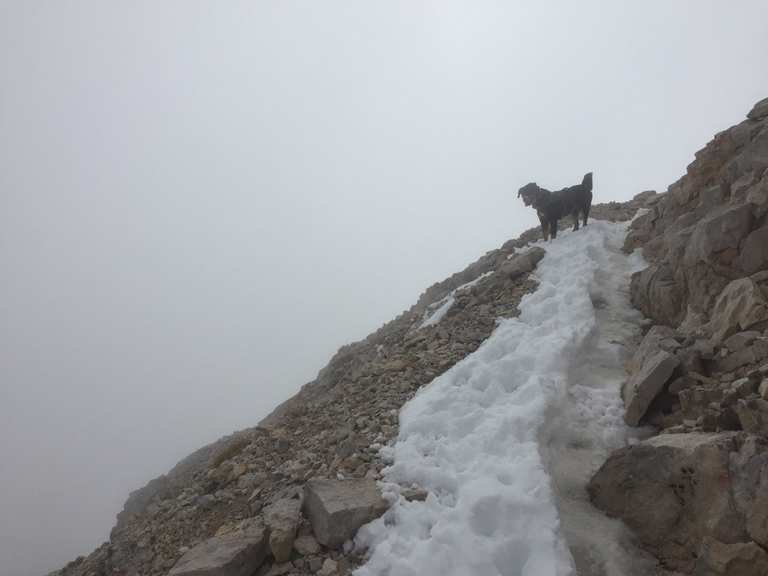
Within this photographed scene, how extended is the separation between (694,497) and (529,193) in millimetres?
13445

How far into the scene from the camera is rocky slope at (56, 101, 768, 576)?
4754 millimetres

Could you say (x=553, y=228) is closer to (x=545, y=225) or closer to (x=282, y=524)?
(x=545, y=225)

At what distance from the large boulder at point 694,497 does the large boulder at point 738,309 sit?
2463mm

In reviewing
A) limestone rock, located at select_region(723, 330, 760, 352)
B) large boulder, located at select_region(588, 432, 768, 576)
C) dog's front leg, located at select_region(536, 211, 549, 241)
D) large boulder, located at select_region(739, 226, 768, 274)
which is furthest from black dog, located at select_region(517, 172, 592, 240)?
large boulder, located at select_region(588, 432, 768, 576)

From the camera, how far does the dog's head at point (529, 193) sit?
16.7 m

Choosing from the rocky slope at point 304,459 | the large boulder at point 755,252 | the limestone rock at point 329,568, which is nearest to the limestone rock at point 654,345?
the large boulder at point 755,252

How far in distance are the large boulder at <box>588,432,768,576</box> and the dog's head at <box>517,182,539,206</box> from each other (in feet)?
40.6

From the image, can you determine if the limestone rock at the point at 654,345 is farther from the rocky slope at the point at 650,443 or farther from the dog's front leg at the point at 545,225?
the dog's front leg at the point at 545,225

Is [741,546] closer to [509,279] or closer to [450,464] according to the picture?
[450,464]

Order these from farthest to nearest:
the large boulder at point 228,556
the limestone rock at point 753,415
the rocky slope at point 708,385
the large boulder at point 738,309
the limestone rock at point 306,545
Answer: the large boulder at point 738,309 → the limestone rock at point 306,545 → the large boulder at point 228,556 → the limestone rock at point 753,415 → the rocky slope at point 708,385

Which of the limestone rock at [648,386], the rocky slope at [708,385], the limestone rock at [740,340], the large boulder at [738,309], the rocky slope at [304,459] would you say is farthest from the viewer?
the large boulder at [738,309]

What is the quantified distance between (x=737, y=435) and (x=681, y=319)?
4.50 metres

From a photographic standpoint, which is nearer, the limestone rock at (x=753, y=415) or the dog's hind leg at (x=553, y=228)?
the limestone rock at (x=753, y=415)

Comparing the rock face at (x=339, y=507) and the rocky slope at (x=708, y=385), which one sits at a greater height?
the rock face at (x=339, y=507)
